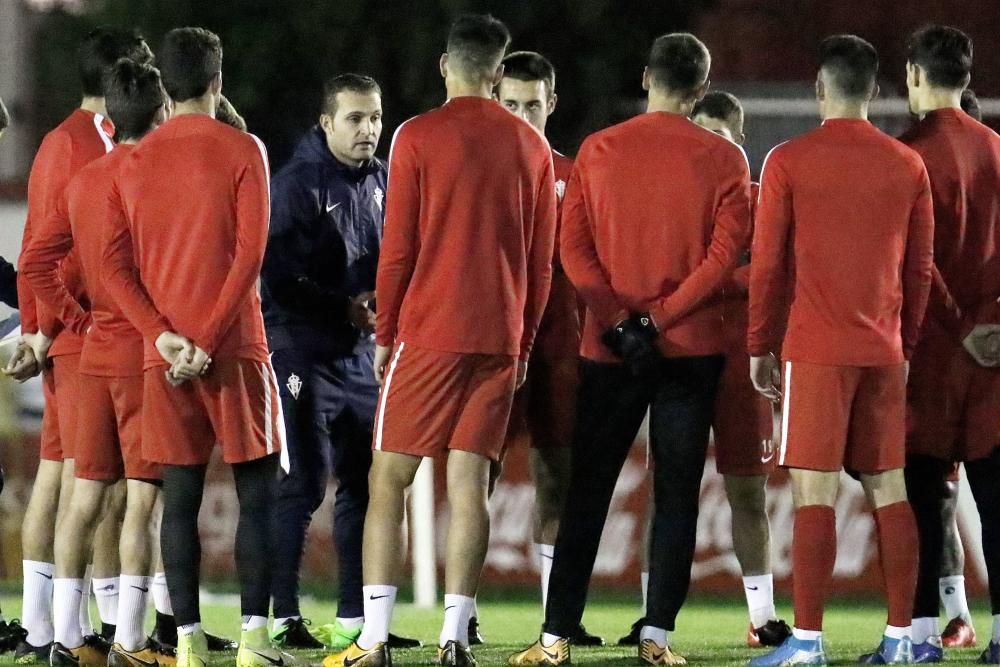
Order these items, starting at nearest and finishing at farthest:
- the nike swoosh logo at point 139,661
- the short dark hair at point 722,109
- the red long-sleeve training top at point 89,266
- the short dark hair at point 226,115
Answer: the nike swoosh logo at point 139,661
the red long-sleeve training top at point 89,266
the short dark hair at point 226,115
the short dark hair at point 722,109

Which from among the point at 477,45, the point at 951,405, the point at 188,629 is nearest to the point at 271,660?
the point at 188,629

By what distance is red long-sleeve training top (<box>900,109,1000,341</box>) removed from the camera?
7191 mm

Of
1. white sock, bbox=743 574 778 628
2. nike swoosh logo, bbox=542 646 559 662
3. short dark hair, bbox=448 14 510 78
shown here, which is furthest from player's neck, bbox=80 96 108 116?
white sock, bbox=743 574 778 628

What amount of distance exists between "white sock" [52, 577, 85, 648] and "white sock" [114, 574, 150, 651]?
1.15 ft

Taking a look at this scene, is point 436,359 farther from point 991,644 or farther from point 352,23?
point 352,23

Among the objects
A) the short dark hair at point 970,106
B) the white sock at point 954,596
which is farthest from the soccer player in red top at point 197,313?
the short dark hair at point 970,106

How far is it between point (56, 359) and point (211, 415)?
3.47 ft

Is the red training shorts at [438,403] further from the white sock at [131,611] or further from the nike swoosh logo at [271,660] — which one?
the white sock at [131,611]

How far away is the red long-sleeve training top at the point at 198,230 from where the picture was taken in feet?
21.4

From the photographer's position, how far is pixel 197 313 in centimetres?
655

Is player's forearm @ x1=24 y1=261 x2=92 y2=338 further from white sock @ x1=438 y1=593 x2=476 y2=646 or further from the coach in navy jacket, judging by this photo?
white sock @ x1=438 y1=593 x2=476 y2=646

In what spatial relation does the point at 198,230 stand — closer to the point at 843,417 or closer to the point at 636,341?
the point at 636,341

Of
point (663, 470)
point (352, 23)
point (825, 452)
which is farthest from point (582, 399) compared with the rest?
point (352, 23)

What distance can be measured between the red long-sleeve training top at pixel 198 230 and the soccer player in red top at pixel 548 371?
5.31 ft
